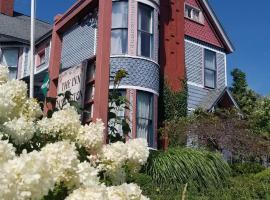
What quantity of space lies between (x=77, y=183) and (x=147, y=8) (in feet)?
56.1

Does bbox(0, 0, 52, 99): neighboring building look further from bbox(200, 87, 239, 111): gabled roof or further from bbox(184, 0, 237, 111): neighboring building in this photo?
bbox(200, 87, 239, 111): gabled roof

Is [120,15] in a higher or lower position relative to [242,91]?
higher

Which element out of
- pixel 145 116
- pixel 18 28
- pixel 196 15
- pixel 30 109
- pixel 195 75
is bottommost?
pixel 30 109

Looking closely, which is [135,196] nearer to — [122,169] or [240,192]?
[122,169]

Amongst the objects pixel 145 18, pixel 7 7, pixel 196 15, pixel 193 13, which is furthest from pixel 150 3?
pixel 7 7

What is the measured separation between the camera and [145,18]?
19.2m

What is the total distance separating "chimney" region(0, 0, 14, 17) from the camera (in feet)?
99.2

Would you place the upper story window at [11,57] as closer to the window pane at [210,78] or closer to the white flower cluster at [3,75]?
the window pane at [210,78]

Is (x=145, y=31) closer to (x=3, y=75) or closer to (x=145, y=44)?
(x=145, y=44)

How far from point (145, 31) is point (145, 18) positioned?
1.80 ft

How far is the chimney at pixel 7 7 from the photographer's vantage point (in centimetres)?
3023

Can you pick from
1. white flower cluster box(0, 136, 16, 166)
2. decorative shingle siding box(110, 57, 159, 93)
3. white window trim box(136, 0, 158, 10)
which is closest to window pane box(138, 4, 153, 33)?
white window trim box(136, 0, 158, 10)

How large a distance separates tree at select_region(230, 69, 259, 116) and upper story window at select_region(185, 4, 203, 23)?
810cm

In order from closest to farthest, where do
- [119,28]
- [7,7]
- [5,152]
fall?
[5,152] < [119,28] < [7,7]
